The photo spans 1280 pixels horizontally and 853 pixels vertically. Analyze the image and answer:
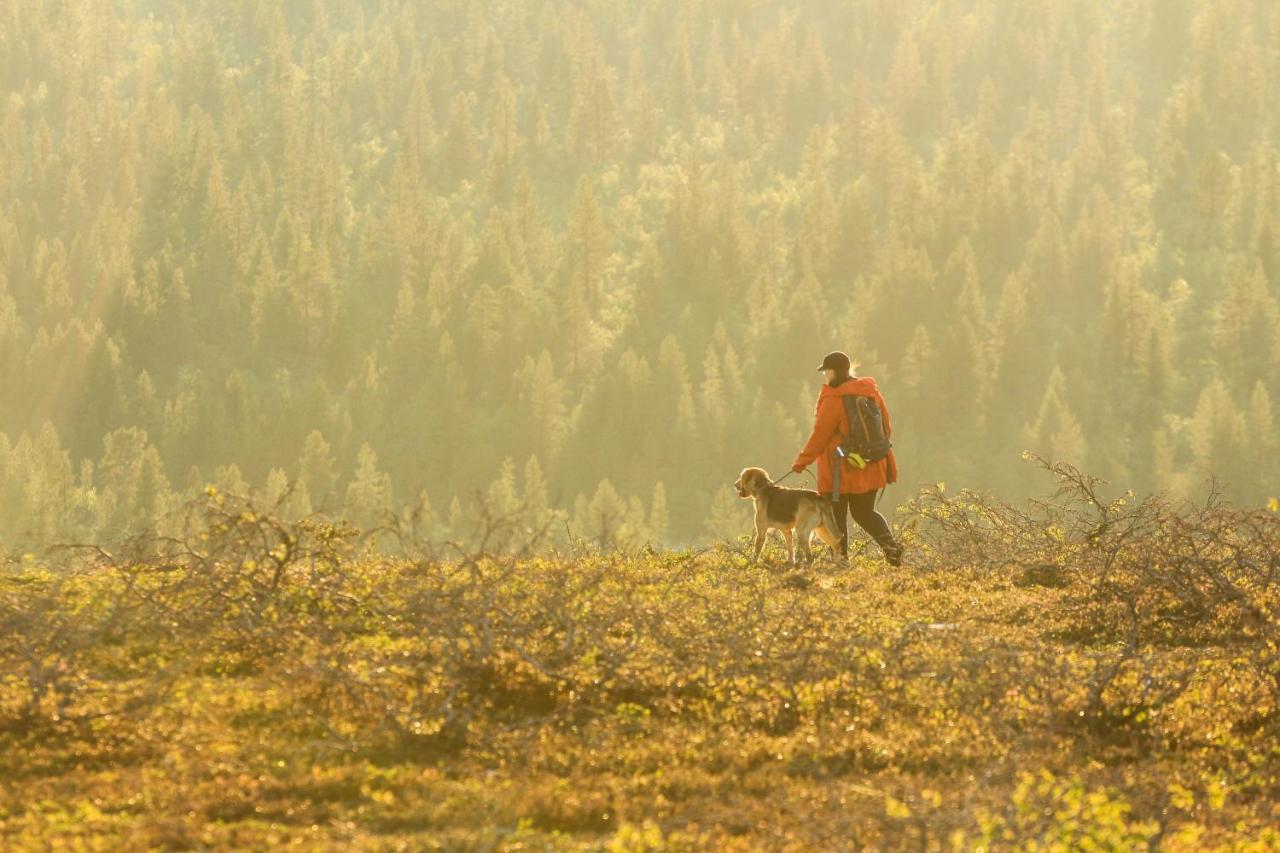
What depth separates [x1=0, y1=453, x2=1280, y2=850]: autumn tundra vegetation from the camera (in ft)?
26.0

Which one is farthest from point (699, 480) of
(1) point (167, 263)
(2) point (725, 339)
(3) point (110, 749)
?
(3) point (110, 749)

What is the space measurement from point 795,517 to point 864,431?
1.59 meters

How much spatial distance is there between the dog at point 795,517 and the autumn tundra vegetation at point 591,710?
4.24m

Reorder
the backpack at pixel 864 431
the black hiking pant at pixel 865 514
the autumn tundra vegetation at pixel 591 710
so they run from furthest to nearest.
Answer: the black hiking pant at pixel 865 514
the backpack at pixel 864 431
the autumn tundra vegetation at pixel 591 710

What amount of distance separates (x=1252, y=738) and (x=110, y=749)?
22.5ft

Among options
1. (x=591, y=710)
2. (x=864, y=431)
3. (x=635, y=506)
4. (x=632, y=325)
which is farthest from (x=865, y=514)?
(x=632, y=325)

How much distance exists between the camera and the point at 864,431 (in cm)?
1812

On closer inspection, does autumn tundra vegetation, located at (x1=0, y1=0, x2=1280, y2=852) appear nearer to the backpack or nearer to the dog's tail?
the dog's tail

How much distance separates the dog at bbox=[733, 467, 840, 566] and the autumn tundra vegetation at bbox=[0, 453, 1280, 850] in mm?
4243

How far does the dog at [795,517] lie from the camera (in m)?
19.0

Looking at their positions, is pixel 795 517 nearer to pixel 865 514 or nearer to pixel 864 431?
pixel 865 514

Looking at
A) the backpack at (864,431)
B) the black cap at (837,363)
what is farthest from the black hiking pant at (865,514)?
the black cap at (837,363)

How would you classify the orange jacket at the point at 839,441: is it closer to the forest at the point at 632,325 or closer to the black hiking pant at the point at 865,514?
the black hiking pant at the point at 865,514

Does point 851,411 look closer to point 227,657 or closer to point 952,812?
point 227,657
